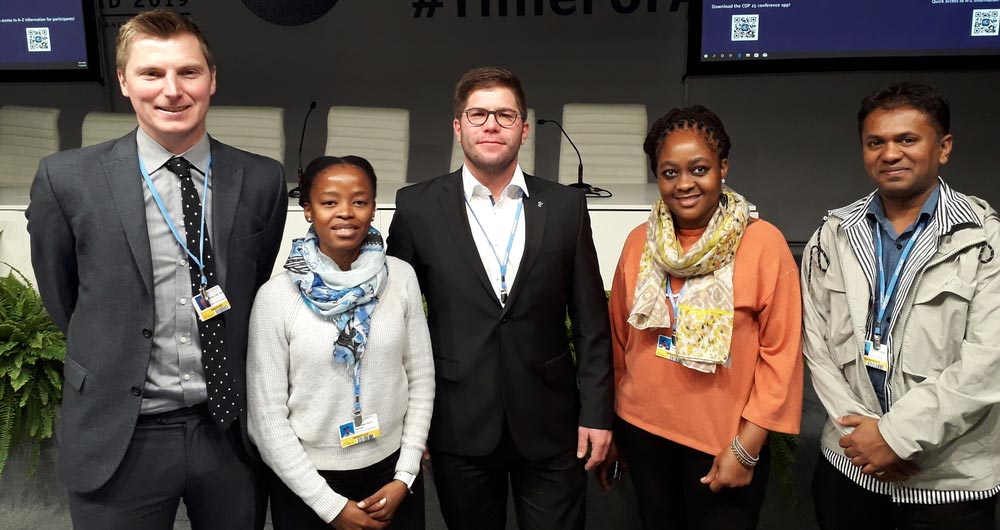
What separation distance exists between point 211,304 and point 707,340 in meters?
1.13

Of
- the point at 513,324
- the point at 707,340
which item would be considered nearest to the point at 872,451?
the point at 707,340

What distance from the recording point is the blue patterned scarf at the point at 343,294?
1707mm

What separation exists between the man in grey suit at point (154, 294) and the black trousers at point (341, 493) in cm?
8

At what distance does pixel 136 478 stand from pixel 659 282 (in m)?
1.29

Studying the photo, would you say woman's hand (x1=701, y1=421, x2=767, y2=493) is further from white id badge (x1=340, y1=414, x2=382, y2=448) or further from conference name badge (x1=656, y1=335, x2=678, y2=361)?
white id badge (x1=340, y1=414, x2=382, y2=448)

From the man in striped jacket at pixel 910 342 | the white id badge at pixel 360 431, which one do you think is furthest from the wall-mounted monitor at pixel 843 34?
the white id badge at pixel 360 431

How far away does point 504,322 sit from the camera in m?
1.87

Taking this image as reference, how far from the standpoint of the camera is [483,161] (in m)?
1.86

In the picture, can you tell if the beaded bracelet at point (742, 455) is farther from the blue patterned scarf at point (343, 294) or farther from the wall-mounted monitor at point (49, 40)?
the wall-mounted monitor at point (49, 40)

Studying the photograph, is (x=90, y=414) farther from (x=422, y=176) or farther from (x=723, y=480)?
(x=422, y=176)

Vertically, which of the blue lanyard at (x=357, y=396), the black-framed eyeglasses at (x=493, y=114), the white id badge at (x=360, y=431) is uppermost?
the black-framed eyeglasses at (x=493, y=114)

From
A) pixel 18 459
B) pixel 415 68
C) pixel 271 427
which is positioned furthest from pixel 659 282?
pixel 415 68

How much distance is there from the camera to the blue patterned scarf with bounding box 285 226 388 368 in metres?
1.71

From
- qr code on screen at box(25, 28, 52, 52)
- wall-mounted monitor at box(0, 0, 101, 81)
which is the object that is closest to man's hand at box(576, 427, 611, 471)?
wall-mounted monitor at box(0, 0, 101, 81)
